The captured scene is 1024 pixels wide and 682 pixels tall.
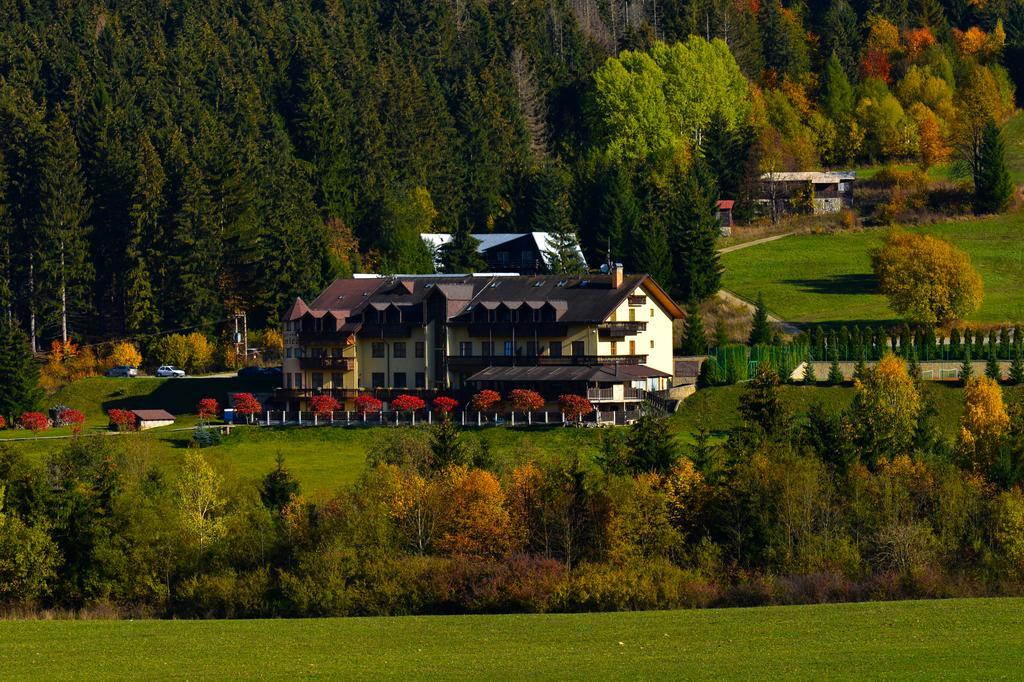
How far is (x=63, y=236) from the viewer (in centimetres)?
11844

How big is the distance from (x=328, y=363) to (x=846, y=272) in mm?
39691

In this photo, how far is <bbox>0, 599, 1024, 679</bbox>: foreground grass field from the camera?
132ft

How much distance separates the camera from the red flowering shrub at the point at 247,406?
93.0 metres

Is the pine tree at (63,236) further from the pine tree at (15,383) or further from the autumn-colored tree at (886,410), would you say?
the autumn-colored tree at (886,410)

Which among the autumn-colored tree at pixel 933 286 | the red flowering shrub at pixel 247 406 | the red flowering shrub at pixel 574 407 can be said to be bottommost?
the red flowering shrub at pixel 574 407

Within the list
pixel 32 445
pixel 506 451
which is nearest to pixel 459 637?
pixel 506 451

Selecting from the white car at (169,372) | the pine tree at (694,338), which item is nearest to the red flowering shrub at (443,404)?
the pine tree at (694,338)

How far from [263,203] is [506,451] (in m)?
46.0

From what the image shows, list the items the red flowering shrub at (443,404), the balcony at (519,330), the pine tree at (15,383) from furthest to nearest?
the pine tree at (15,383) < the balcony at (519,330) < the red flowering shrub at (443,404)

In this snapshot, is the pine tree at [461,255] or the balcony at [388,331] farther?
the pine tree at [461,255]

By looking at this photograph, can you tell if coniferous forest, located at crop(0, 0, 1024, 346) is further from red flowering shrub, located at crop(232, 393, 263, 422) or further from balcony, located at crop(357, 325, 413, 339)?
red flowering shrub, located at crop(232, 393, 263, 422)

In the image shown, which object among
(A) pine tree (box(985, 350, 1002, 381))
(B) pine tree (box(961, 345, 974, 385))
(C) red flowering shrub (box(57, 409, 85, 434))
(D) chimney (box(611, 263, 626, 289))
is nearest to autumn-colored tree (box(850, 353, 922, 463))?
(B) pine tree (box(961, 345, 974, 385))

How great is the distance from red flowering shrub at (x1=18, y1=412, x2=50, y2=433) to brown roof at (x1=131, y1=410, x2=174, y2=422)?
415 cm

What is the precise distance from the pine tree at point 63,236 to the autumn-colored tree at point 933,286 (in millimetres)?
47910
